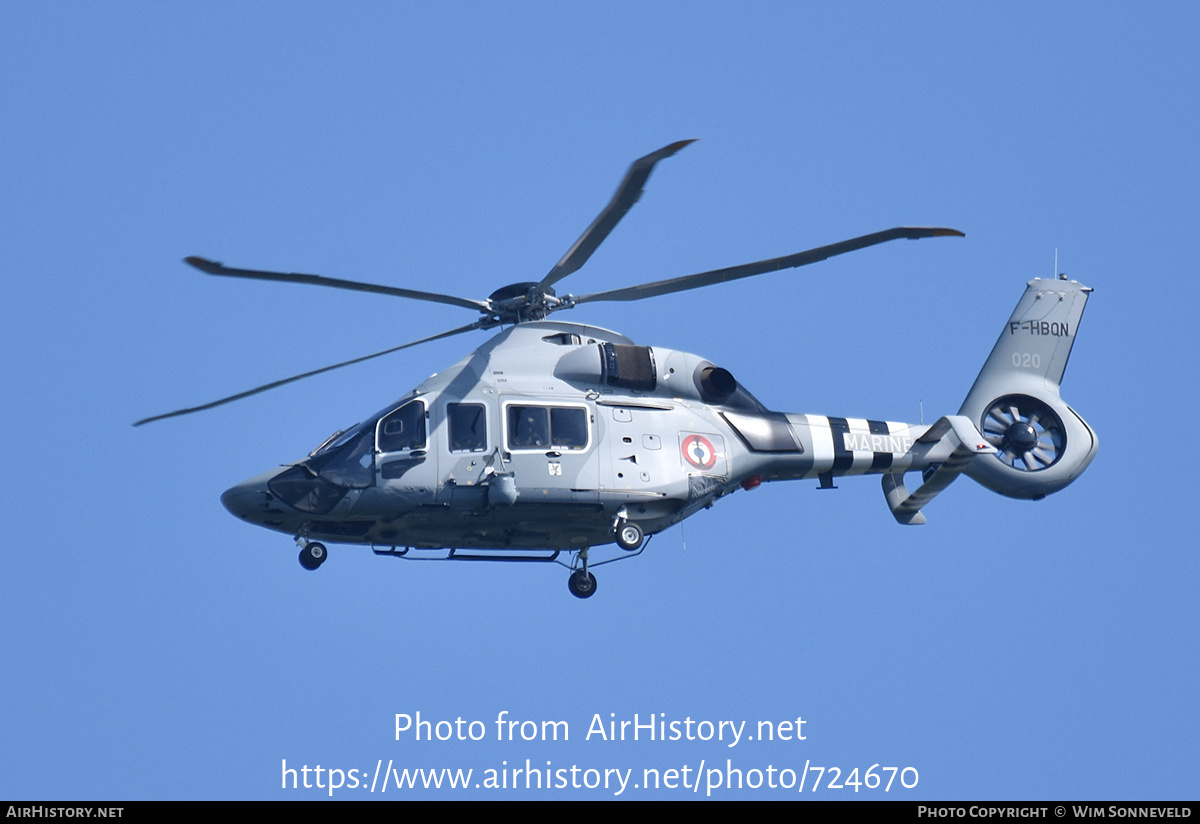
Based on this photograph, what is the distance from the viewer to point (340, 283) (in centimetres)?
1664

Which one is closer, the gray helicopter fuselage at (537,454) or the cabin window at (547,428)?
the gray helicopter fuselage at (537,454)

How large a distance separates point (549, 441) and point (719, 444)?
2.33m

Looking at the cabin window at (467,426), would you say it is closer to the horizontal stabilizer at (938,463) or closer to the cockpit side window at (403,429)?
the cockpit side window at (403,429)

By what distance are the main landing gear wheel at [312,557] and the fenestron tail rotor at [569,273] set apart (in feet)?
6.41

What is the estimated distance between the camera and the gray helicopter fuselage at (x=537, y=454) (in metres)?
17.7

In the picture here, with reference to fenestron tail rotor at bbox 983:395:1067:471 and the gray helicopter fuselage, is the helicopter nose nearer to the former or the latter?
the gray helicopter fuselage

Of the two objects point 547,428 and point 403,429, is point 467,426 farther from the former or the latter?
point 547,428

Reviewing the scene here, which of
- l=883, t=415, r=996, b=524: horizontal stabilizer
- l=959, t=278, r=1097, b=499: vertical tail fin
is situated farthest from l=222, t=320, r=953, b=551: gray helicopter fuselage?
l=959, t=278, r=1097, b=499: vertical tail fin

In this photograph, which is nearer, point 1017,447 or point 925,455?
point 925,455

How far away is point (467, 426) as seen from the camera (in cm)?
1805

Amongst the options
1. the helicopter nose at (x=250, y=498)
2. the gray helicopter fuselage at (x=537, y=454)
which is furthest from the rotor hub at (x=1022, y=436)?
the helicopter nose at (x=250, y=498)

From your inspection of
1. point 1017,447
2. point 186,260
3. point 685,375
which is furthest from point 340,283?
point 1017,447

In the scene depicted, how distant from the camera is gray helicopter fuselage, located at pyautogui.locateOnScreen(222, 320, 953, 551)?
17.7m
